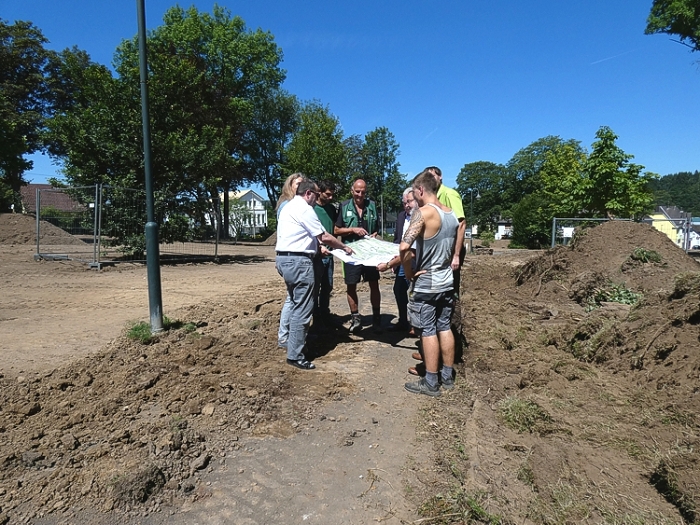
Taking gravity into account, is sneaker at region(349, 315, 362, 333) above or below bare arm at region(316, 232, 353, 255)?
below

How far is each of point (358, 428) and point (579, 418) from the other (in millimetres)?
1679

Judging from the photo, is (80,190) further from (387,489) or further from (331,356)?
(387,489)

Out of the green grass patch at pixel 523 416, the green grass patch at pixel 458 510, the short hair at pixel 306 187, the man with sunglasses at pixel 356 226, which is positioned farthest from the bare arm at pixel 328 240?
the green grass patch at pixel 458 510

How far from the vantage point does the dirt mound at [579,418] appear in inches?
98.7

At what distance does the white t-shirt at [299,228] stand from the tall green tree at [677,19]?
920 inches

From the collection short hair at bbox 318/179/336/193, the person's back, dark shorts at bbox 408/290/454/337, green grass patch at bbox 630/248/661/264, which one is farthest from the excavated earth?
green grass patch at bbox 630/248/661/264

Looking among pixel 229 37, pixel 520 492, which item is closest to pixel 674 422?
pixel 520 492

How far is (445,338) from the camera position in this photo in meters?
4.22

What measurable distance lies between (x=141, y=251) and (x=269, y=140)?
3548 centimetres

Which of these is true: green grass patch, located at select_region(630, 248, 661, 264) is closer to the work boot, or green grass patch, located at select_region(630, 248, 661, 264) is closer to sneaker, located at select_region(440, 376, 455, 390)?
the work boot

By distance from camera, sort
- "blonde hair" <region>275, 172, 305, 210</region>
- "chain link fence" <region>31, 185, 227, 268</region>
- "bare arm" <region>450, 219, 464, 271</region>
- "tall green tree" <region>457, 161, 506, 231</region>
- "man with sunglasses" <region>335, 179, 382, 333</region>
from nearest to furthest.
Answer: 1. "bare arm" <region>450, 219, 464, 271</region>
2. "blonde hair" <region>275, 172, 305, 210</region>
3. "man with sunglasses" <region>335, 179, 382, 333</region>
4. "chain link fence" <region>31, 185, 227, 268</region>
5. "tall green tree" <region>457, 161, 506, 231</region>

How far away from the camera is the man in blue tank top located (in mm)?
4051

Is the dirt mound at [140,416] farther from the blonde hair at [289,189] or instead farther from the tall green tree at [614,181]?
the tall green tree at [614,181]

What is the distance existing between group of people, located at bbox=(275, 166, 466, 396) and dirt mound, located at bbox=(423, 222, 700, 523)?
0.63 m
